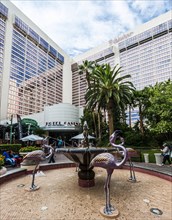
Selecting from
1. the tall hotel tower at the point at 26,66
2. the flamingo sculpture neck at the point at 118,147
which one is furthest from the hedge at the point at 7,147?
the tall hotel tower at the point at 26,66

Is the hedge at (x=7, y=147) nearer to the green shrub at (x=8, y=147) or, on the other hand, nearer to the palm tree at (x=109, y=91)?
the green shrub at (x=8, y=147)

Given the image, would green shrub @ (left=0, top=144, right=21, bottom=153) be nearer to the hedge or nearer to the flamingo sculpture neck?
the hedge

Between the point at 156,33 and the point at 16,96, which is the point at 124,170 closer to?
the point at 16,96

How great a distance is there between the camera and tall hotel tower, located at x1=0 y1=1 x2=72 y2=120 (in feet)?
183

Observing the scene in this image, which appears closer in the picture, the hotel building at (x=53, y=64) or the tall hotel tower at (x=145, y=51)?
the hotel building at (x=53, y=64)

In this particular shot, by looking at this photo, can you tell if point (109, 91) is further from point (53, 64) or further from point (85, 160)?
point (53, 64)

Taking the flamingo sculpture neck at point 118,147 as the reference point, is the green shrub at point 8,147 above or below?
below

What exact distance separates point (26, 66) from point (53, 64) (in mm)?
21491

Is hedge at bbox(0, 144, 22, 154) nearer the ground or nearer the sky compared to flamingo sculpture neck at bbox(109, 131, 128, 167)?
nearer the ground

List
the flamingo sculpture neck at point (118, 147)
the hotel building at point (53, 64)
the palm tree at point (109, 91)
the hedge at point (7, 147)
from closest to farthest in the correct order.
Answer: the flamingo sculpture neck at point (118, 147) < the hedge at point (7, 147) < the palm tree at point (109, 91) < the hotel building at point (53, 64)

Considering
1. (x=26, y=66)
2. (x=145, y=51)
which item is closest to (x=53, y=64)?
(x=26, y=66)

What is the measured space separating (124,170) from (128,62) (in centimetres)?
8454

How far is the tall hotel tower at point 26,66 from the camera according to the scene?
55.7 meters

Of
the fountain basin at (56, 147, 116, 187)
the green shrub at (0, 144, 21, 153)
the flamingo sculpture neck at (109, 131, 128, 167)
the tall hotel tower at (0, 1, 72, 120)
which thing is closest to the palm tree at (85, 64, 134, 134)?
the green shrub at (0, 144, 21, 153)
